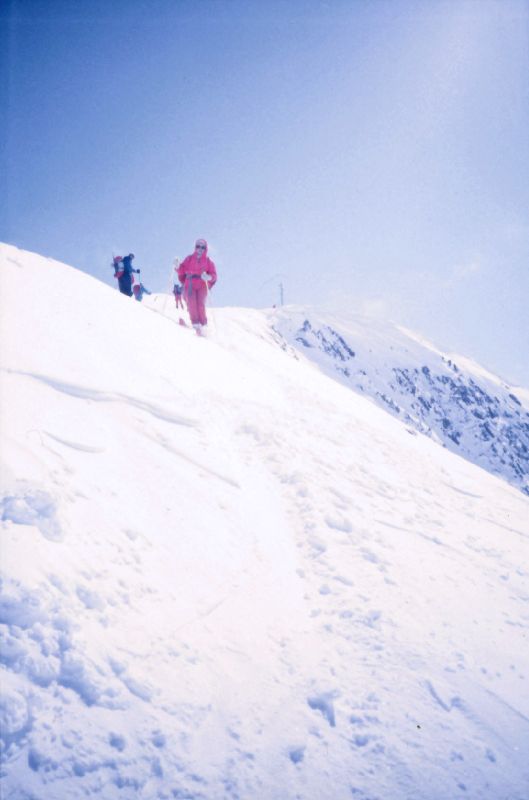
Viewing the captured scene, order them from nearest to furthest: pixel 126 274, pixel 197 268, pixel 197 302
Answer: pixel 197 268 → pixel 197 302 → pixel 126 274

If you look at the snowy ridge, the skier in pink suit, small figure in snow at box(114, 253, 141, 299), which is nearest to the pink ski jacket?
the skier in pink suit

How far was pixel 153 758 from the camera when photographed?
2775 millimetres

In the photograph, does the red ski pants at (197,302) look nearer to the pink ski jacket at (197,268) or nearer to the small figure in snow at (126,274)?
the pink ski jacket at (197,268)

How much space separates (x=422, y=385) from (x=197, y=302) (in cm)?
8327

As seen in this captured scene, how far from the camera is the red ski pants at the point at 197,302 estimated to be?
44.8ft

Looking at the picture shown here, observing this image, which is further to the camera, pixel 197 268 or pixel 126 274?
pixel 126 274

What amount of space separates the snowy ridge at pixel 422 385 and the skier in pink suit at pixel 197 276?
54.6 meters

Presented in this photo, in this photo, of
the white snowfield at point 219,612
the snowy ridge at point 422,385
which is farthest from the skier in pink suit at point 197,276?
the snowy ridge at point 422,385

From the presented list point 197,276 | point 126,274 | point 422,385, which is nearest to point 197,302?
point 197,276

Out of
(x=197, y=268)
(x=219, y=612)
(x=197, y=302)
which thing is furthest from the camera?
(x=197, y=302)

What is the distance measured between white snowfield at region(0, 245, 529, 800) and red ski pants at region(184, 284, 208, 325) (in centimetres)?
647

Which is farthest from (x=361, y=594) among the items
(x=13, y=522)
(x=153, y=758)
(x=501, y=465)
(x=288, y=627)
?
(x=501, y=465)

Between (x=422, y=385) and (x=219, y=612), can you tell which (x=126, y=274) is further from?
(x=422, y=385)

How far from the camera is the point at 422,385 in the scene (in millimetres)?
89062
